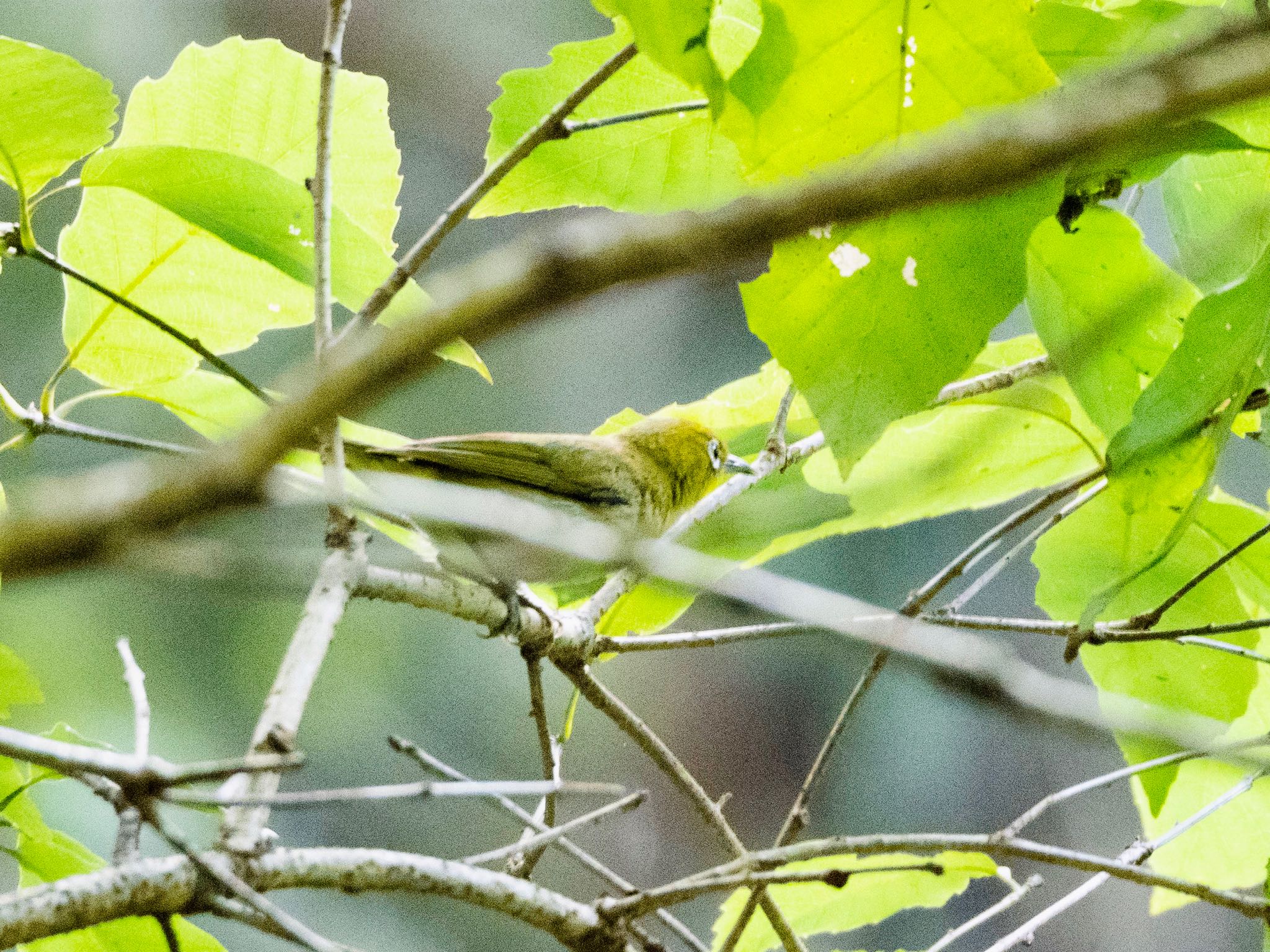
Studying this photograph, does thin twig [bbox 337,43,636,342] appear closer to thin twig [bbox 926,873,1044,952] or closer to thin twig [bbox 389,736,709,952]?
thin twig [bbox 389,736,709,952]

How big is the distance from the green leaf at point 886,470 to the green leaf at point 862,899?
25 cm

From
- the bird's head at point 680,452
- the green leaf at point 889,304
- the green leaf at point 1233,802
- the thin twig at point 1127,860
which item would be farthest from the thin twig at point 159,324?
the bird's head at point 680,452

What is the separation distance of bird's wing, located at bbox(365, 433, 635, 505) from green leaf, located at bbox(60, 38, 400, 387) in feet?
1.69

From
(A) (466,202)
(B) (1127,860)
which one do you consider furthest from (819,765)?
(A) (466,202)

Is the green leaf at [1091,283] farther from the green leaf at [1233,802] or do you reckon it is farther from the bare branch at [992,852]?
the bare branch at [992,852]

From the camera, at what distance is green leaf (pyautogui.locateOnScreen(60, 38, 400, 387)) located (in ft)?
2.53

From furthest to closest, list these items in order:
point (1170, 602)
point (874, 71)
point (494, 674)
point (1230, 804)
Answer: point (494, 674)
point (1230, 804)
point (1170, 602)
point (874, 71)

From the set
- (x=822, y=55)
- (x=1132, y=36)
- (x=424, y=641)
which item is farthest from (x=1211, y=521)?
(x=424, y=641)

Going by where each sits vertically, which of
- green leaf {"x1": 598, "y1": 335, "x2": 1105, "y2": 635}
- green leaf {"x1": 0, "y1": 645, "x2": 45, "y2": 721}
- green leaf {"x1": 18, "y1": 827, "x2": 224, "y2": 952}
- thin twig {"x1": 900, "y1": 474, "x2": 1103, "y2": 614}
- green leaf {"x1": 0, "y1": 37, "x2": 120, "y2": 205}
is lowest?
green leaf {"x1": 18, "y1": 827, "x2": 224, "y2": 952}

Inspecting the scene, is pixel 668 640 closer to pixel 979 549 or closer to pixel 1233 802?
pixel 979 549

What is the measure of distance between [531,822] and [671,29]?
41cm

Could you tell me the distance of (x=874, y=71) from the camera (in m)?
0.56

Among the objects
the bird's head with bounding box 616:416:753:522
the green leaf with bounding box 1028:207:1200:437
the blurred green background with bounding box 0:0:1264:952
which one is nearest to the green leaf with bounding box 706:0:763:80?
the green leaf with bounding box 1028:207:1200:437

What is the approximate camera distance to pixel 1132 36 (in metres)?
0.63
